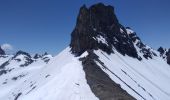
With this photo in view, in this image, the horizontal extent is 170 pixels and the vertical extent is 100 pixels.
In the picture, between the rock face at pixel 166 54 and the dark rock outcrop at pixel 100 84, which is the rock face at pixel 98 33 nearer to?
the dark rock outcrop at pixel 100 84

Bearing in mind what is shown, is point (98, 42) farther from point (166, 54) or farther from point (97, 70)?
point (166, 54)

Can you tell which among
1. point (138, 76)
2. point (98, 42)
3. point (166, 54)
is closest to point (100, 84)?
point (98, 42)

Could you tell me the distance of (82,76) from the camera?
6412cm

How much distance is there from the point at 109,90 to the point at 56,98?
9.83m

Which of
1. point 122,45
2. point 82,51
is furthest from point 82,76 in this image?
point 122,45

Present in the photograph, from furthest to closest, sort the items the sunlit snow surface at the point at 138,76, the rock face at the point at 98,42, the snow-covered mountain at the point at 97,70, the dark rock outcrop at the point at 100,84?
the sunlit snow surface at the point at 138,76
the snow-covered mountain at the point at 97,70
the rock face at the point at 98,42
the dark rock outcrop at the point at 100,84

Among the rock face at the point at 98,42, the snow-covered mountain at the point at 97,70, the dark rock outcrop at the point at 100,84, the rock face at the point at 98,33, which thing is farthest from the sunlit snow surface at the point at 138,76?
the dark rock outcrop at the point at 100,84

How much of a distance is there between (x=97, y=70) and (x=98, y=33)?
4367 cm

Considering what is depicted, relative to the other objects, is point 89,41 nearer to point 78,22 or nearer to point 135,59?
point 78,22

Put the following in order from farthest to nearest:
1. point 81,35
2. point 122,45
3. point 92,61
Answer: point 122,45 < point 81,35 < point 92,61

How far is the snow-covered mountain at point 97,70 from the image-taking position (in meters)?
57.8

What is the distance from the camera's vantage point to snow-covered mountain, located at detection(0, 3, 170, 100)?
57844 millimetres

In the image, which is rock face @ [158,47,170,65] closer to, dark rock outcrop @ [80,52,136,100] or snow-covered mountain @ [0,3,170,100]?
snow-covered mountain @ [0,3,170,100]

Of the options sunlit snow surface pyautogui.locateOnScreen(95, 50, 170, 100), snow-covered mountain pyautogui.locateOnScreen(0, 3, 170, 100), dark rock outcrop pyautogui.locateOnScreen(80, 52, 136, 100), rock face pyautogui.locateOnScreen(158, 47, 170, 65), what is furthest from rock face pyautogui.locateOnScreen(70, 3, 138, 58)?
rock face pyautogui.locateOnScreen(158, 47, 170, 65)
